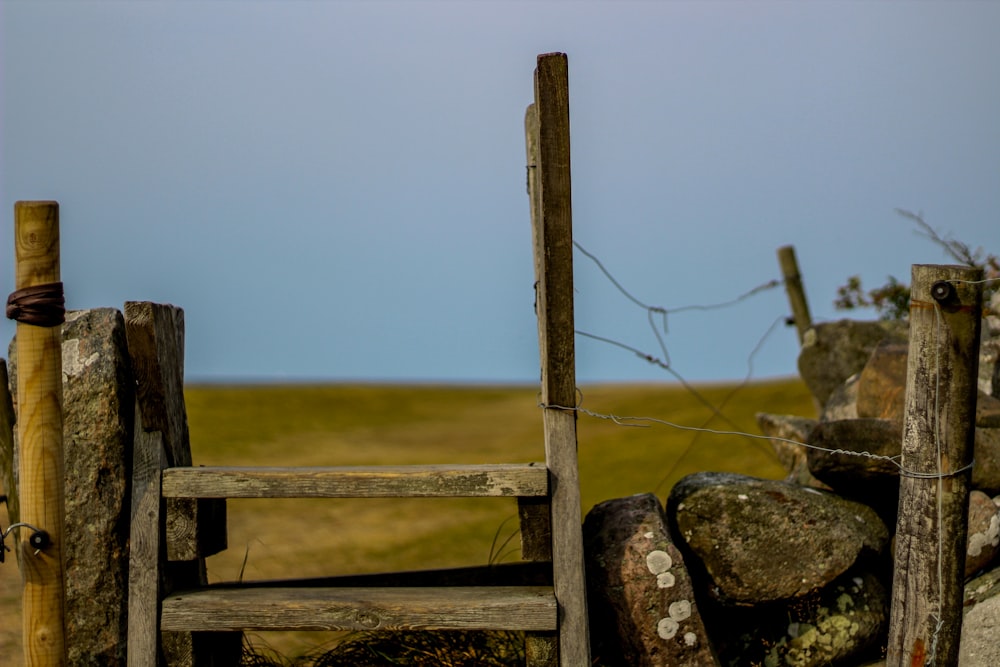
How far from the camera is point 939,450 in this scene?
204 inches

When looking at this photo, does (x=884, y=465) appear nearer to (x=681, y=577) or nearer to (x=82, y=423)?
(x=681, y=577)

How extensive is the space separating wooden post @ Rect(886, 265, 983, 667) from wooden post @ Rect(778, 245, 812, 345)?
6.87 m

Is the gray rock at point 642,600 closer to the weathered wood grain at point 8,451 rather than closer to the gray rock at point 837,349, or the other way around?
the weathered wood grain at point 8,451

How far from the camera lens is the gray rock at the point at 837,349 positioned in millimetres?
10609

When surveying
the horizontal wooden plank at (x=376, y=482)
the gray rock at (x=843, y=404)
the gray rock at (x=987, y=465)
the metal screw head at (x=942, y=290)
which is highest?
the metal screw head at (x=942, y=290)

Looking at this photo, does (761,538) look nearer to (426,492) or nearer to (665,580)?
(665,580)

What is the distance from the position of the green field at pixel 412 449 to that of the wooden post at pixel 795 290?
1502mm

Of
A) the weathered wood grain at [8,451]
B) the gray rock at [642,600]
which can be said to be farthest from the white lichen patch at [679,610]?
the weathered wood grain at [8,451]

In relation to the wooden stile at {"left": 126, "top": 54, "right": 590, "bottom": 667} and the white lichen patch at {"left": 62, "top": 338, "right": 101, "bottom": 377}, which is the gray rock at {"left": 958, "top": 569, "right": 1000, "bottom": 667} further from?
the white lichen patch at {"left": 62, "top": 338, "right": 101, "bottom": 377}

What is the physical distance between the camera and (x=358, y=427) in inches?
549

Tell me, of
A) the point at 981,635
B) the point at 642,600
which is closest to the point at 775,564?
the point at 642,600

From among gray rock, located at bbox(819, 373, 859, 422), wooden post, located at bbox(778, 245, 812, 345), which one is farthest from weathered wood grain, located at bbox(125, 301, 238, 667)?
wooden post, located at bbox(778, 245, 812, 345)

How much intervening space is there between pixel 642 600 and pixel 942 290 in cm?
225

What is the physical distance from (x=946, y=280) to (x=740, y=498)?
5.56 feet
